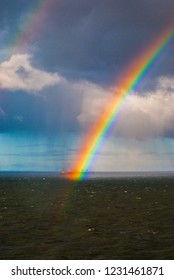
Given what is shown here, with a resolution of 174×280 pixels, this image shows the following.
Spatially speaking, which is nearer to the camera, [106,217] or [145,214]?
[106,217]

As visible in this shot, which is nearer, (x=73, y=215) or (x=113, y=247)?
(x=113, y=247)

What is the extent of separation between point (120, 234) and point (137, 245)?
622 cm

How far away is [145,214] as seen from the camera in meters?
63.2

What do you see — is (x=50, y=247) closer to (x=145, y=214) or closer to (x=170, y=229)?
(x=170, y=229)

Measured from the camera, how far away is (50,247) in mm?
36938

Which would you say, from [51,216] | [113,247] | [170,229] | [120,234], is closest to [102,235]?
[120,234]

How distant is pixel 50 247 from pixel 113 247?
5573 mm

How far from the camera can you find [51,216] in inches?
2416
